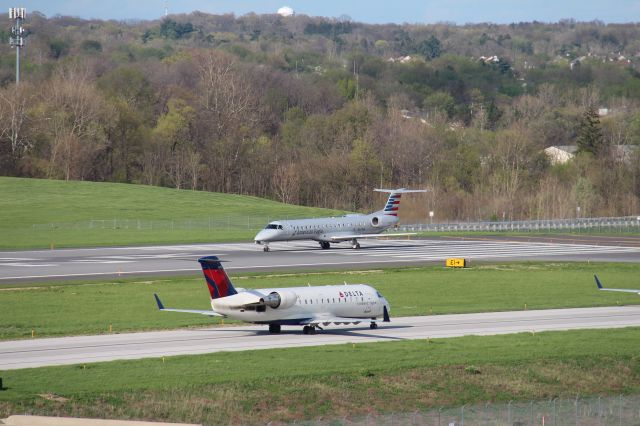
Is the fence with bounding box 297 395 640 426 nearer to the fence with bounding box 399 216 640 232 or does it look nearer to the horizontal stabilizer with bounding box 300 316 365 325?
the horizontal stabilizer with bounding box 300 316 365 325

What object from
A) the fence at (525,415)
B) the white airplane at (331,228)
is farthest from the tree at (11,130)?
the fence at (525,415)

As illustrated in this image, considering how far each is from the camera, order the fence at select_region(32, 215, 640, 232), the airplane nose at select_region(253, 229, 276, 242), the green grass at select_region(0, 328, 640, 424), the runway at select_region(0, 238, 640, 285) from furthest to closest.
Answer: the fence at select_region(32, 215, 640, 232) < the airplane nose at select_region(253, 229, 276, 242) < the runway at select_region(0, 238, 640, 285) < the green grass at select_region(0, 328, 640, 424)

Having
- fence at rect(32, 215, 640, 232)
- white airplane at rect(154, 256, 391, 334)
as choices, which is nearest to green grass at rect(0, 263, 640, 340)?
white airplane at rect(154, 256, 391, 334)

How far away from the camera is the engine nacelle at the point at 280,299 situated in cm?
4909

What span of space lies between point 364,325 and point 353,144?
12361cm

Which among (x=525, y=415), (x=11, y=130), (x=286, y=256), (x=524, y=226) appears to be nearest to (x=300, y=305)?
(x=525, y=415)

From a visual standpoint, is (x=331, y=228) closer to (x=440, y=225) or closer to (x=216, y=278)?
(x=440, y=225)

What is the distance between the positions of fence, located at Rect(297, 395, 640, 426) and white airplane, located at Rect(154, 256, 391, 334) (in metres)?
11.1

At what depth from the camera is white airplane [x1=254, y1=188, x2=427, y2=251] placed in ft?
Result: 327

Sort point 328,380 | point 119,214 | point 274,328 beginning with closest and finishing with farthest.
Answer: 1. point 328,380
2. point 274,328
3. point 119,214

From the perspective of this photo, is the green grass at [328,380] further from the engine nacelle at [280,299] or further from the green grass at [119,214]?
the green grass at [119,214]

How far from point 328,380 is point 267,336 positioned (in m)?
9.50

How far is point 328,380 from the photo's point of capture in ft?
136

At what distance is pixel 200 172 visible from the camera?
591ft
